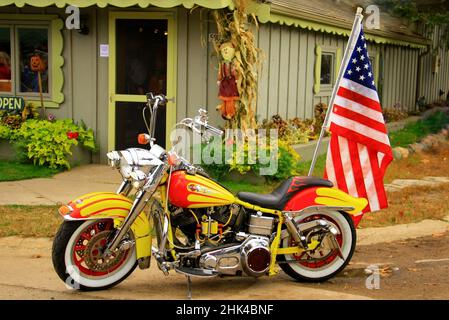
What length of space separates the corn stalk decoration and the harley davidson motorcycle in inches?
193

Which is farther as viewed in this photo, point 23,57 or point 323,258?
point 23,57

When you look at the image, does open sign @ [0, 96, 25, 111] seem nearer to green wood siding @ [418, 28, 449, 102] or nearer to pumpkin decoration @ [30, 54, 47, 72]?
pumpkin decoration @ [30, 54, 47, 72]

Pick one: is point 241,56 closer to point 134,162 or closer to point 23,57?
point 23,57

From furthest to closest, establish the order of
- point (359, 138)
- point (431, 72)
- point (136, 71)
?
1. point (431, 72)
2. point (136, 71)
3. point (359, 138)

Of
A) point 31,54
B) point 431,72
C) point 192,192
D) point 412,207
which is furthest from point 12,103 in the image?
point 431,72

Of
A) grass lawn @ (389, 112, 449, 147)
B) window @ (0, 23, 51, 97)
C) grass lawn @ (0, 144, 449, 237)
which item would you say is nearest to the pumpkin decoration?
window @ (0, 23, 51, 97)

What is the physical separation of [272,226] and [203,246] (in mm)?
578

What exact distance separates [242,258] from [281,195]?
24.0 inches

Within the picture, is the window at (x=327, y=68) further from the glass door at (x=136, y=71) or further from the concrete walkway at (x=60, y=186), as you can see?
the concrete walkway at (x=60, y=186)

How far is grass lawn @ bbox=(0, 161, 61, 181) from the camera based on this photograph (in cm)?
1006

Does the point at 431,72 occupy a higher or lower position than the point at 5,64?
higher

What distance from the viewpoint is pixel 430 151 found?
13922 millimetres

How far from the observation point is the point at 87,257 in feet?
17.0

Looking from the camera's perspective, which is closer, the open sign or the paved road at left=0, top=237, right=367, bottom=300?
the paved road at left=0, top=237, right=367, bottom=300
